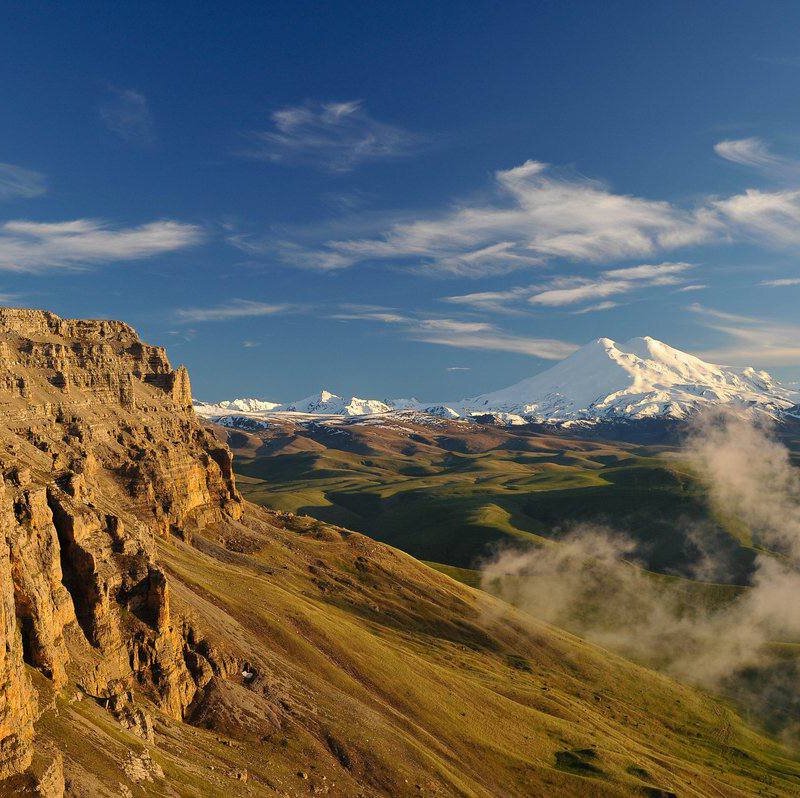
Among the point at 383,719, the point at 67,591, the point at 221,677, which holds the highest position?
the point at 67,591

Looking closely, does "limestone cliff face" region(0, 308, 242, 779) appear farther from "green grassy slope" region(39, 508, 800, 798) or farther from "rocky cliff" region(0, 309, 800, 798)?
"green grassy slope" region(39, 508, 800, 798)

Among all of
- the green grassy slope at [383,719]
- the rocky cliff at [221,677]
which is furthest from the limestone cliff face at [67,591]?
the green grassy slope at [383,719]

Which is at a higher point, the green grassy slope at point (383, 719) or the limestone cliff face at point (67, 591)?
the limestone cliff face at point (67, 591)

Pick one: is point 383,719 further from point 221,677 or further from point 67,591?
point 67,591

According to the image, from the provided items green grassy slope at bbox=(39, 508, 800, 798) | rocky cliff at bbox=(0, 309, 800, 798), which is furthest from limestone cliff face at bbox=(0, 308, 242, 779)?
green grassy slope at bbox=(39, 508, 800, 798)

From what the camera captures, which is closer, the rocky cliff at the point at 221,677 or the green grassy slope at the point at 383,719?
the rocky cliff at the point at 221,677

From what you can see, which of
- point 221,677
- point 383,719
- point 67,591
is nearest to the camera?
point 67,591

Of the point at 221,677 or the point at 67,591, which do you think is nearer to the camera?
the point at 67,591

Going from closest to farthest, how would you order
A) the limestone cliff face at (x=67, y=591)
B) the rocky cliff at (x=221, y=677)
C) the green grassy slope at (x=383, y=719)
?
the limestone cliff face at (x=67, y=591)
the rocky cliff at (x=221, y=677)
the green grassy slope at (x=383, y=719)

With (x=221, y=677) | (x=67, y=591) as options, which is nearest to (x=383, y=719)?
(x=221, y=677)

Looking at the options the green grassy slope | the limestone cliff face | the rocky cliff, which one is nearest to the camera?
the limestone cliff face

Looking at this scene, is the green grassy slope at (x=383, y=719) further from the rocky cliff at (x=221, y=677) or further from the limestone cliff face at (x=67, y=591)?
the limestone cliff face at (x=67, y=591)

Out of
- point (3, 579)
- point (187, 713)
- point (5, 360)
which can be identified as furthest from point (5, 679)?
point (5, 360)

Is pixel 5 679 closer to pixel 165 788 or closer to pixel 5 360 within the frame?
pixel 165 788
